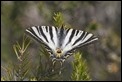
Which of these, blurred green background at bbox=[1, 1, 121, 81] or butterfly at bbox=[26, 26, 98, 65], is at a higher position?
blurred green background at bbox=[1, 1, 121, 81]

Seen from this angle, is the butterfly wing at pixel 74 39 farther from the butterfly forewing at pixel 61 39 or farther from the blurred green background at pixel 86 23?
the blurred green background at pixel 86 23

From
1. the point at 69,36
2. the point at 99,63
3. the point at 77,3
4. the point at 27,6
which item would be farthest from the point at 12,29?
the point at 69,36

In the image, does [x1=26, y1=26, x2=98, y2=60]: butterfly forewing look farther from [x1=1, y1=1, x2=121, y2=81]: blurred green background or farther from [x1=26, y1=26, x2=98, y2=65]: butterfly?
[x1=1, y1=1, x2=121, y2=81]: blurred green background

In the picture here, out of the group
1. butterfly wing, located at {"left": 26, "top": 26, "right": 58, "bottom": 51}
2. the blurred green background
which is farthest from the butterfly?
the blurred green background

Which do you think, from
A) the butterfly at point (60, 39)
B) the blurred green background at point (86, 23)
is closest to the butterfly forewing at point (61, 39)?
the butterfly at point (60, 39)

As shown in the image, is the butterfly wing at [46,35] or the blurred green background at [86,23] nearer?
the butterfly wing at [46,35]

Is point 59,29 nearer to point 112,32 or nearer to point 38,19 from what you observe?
point 38,19

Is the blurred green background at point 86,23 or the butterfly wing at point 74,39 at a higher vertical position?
the blurred green background at point 86,23

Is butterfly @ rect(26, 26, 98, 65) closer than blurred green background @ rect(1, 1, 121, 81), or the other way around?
butterfly @ rect(26, 26, 98, 65)
